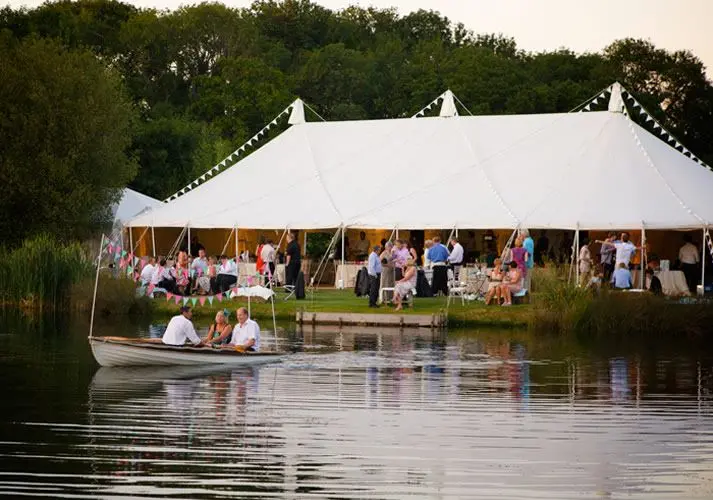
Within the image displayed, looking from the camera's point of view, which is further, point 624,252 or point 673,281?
point 673,281

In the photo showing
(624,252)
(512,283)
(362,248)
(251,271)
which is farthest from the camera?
(362,248)

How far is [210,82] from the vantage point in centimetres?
7581

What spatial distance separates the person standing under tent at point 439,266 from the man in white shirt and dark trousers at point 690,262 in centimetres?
596

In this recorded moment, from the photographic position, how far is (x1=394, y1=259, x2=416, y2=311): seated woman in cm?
3450

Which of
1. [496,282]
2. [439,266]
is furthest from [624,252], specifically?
[439,266]

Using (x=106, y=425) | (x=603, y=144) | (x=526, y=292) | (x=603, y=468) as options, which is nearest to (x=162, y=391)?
(x=106, y=425)

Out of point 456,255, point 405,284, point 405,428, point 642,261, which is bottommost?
point 405,428

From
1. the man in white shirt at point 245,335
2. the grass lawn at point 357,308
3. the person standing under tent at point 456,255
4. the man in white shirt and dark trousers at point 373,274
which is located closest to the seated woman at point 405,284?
the grass lawn at point 357,308

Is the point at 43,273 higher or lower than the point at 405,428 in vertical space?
higher

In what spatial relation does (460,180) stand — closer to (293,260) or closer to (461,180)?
(461,180)

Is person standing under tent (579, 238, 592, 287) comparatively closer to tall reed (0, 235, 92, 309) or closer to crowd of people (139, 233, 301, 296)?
crowd of people (139, 233, 301, 296)

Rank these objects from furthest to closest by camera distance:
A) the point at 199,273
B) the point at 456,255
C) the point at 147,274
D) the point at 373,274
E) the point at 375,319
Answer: the point at 199,273
the point at 147,274
the point at 456,255
the point at 373,274
the point at 375,319

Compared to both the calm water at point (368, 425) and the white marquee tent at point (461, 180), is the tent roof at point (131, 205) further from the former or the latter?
the calm water at point (368, 425)

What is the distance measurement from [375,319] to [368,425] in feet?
48.4
